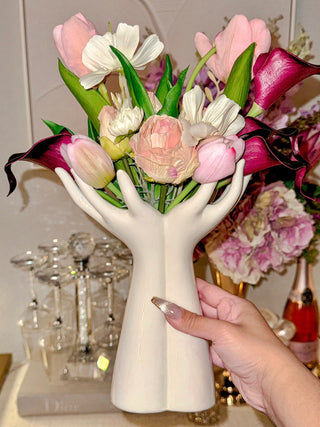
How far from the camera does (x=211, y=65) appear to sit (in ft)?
2.03

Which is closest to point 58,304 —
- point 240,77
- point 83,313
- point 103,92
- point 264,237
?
point 83,313

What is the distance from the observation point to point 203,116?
1.76ft

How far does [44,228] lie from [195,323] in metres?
0.60

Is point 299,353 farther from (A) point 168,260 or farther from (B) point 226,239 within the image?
(A) point 168,260

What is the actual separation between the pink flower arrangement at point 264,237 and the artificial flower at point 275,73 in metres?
0.33

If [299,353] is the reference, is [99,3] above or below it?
above

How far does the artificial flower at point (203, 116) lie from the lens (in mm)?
512

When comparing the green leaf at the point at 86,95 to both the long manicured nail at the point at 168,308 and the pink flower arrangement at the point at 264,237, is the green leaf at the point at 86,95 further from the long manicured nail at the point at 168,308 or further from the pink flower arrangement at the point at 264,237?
the pink flower arrangement at the point at 264,237

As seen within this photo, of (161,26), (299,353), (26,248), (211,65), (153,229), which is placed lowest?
(299,353)

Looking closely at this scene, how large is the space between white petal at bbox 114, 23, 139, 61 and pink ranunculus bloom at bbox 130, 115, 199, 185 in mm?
106

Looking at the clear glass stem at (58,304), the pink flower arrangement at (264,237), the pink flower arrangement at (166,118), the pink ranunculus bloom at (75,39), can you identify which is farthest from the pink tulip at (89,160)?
the clear glass stem at (58,304)

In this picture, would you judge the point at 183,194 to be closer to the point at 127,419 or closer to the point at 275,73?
the point at 275,73

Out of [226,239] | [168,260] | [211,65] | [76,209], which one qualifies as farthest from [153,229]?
[76,209]

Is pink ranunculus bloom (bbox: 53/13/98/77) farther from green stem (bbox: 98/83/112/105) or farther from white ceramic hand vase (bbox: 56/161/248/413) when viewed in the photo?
white ceramic hand vase (bbox: 56/161/248/413)
